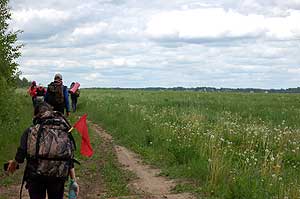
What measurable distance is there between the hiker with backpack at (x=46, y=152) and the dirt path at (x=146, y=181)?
13.5 ft

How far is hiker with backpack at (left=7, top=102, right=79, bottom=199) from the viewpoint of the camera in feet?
19.0

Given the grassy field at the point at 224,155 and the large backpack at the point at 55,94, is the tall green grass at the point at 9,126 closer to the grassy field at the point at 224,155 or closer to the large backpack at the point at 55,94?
the large backpack at the point at 55,94

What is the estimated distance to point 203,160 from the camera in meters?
11.8

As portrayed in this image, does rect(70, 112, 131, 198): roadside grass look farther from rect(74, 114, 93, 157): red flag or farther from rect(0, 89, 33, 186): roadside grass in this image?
rect(74, 114, 93, 157): red flag

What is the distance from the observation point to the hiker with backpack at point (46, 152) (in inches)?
228

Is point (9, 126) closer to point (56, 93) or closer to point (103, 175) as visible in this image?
point (56, 93)

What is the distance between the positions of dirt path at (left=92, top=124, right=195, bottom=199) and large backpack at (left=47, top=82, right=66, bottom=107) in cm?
237

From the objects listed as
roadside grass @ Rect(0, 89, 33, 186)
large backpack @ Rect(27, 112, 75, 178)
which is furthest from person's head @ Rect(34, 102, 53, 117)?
roadside grass @ Rect(0, 89, 33, 186)

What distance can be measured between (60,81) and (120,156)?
3.13 metres

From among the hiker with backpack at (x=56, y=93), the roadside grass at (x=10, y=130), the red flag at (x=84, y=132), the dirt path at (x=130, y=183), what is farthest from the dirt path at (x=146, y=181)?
the red flag at (x=84, y=132)

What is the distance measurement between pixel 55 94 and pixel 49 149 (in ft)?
24.3

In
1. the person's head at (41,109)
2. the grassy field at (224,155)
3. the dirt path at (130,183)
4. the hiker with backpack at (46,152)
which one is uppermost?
the person's head at (41,109)

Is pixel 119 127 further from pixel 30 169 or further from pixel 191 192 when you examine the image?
pixel 30 169

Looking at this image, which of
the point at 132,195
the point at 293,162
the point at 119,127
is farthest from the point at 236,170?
the point at 119,127
